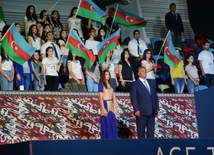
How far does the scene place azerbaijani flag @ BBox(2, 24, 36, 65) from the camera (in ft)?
40.6

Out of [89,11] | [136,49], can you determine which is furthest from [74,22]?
[136,49]

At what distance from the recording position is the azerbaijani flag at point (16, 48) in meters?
12.4

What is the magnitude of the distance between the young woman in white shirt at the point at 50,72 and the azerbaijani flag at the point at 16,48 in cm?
45

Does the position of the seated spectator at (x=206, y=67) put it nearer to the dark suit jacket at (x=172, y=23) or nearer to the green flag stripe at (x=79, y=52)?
the dark suit jacket at (x=172, y=23)

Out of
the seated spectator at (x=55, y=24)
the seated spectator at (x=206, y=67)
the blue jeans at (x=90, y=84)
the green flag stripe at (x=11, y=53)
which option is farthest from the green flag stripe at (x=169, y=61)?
the green flag stripe at (x=11, y=53)

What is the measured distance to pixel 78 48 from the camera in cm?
1310

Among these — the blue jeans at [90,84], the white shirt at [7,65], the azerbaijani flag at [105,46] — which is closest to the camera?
the white shirt at [7,65]

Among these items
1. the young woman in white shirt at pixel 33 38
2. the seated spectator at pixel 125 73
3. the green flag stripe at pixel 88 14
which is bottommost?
the seated spectator at pixel 125 73

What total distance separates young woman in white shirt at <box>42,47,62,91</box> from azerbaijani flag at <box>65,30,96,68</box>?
42cm

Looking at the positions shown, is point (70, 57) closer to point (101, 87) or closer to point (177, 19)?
point (101, 87)

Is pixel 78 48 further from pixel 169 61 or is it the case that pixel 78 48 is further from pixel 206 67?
pixel 206 67

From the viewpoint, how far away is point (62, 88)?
13.1 metres

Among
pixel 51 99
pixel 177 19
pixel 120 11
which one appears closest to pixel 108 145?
pixel 51 99

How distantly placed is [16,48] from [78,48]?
1.34 m
